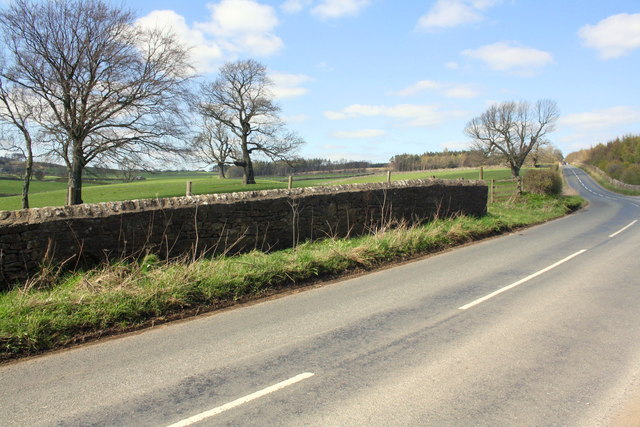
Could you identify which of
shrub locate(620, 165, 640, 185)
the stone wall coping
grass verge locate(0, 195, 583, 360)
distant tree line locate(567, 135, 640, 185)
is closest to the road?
grass verge locate(0, 195, 583, 360)

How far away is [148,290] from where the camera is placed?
6.49 m

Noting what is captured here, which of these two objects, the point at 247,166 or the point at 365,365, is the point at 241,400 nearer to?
the point at 365,365

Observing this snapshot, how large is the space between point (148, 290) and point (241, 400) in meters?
3.26

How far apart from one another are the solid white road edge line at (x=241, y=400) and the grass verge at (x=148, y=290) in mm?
2710

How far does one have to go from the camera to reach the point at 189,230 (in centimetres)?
876

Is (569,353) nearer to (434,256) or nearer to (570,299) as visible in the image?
(570,299)

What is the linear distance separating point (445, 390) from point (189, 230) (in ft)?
20.2

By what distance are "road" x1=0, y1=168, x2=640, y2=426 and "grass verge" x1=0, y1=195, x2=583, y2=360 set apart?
1.19ft

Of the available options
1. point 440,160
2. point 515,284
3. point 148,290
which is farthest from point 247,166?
point 440,160

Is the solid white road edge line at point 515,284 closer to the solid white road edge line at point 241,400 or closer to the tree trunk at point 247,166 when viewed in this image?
the solid white road edge line at point 241,400

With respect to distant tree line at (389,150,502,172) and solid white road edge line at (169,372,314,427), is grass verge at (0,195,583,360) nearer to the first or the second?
solid white road edge line at (169,372,314,427)

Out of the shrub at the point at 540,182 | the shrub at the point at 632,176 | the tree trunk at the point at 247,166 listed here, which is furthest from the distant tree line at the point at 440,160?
the shrub at the point at 540,182

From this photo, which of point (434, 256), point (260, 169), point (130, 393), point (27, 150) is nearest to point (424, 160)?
point (260, 169)

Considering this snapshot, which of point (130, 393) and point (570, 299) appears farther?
point (570, 299)
